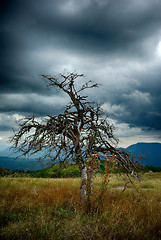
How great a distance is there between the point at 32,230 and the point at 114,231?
6.45 ft

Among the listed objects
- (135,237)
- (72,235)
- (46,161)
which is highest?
(46,161)

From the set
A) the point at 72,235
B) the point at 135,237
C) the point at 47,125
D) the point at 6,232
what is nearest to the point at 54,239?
the point at 72,235

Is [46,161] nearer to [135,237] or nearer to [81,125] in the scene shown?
[81,125]

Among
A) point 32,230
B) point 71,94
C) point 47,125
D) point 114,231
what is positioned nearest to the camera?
point 32,230

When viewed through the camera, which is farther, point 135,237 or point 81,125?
point 81,125

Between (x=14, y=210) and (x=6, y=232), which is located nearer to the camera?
(x=6, y=232)

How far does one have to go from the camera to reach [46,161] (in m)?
4.57

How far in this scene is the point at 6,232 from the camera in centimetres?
331

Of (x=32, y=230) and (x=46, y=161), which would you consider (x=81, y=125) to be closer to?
(x=46, y=161)

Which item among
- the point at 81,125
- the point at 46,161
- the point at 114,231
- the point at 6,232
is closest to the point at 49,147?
the point at 46,161

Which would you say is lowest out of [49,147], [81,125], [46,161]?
[46,161]

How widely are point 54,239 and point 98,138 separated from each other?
329 centimetres

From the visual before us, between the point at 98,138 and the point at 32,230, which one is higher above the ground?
the point at 98,138

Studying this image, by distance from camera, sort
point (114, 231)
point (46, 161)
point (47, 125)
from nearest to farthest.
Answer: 1. point (114, 231)
2. point (46, 161)
3. point (47, 125)
